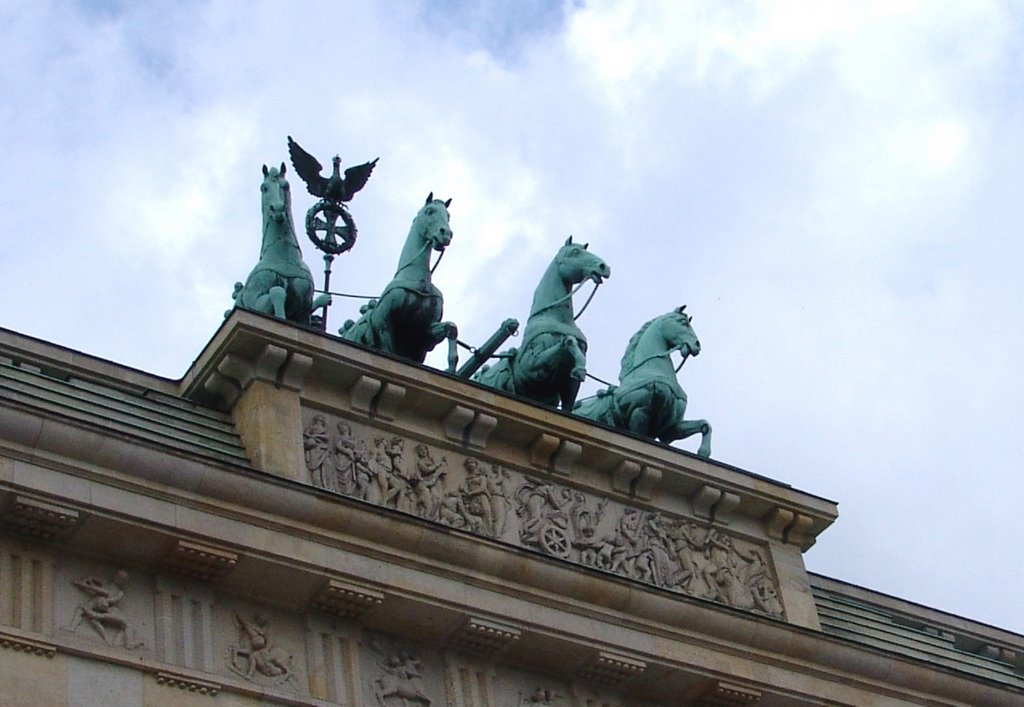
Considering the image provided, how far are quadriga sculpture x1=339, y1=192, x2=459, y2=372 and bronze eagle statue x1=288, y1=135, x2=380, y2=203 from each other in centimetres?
109

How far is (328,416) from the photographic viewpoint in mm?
22453

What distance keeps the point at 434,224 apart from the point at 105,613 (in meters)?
7.43

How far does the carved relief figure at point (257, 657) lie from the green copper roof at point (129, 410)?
1442mm

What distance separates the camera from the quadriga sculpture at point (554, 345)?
2581cm

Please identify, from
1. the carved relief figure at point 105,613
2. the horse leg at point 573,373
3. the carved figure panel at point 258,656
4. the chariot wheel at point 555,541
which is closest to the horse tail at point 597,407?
the horse leg at point 573,373

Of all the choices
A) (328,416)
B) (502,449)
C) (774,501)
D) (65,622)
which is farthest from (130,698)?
(774,501)

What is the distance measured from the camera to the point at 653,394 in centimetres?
2659

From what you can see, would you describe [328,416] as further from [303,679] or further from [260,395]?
[303,679]

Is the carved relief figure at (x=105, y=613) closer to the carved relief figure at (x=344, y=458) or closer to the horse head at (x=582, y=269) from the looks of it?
the carved relief figure at (x=344, y=458)

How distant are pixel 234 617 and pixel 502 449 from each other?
160 inches

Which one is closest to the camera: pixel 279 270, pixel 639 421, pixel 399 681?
pixel 399 681

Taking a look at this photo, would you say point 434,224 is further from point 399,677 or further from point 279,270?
point 399,677

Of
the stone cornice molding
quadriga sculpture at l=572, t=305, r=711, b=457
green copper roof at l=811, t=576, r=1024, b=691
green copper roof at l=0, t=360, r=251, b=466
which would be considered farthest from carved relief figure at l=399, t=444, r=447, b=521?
green copper roof at l=811, t=576, r=1024, b=691

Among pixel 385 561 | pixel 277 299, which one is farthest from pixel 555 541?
pixel 277 299
